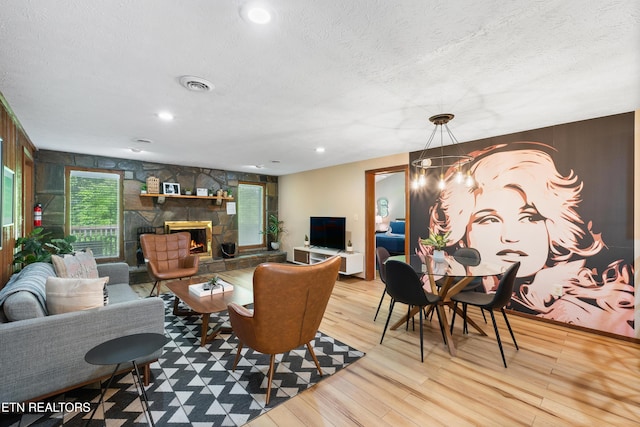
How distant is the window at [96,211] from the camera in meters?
4.71

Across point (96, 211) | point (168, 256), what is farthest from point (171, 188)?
point (168, 256)

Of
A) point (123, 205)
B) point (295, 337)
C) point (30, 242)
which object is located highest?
point (123, 205)

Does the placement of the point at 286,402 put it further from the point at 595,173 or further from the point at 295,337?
the point at 595,173

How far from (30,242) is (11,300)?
182 cm

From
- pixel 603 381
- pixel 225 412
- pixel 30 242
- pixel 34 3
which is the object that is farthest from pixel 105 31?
pixel 603 381

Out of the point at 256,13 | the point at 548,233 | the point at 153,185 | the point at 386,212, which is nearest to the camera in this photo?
the point at 256,13

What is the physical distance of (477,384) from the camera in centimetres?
212

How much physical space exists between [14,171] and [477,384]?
15.8 feet

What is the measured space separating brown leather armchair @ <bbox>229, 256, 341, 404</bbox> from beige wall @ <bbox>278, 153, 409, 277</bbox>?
3.29 metres

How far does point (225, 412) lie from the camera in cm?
181

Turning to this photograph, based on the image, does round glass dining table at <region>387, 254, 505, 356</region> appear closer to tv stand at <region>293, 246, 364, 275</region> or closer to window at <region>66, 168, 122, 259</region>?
tv stand at <region>293, 246, 364, 275</region>

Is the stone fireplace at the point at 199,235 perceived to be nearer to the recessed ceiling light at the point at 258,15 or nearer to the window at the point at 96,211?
the window at the point at 96,211

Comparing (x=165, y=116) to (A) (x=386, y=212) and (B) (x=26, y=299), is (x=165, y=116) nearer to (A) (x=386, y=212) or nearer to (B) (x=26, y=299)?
(B) (x=26, y=299)

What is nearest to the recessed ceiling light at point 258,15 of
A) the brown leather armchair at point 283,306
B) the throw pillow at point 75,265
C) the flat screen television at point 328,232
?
the brown leather armchair at point 283,306
